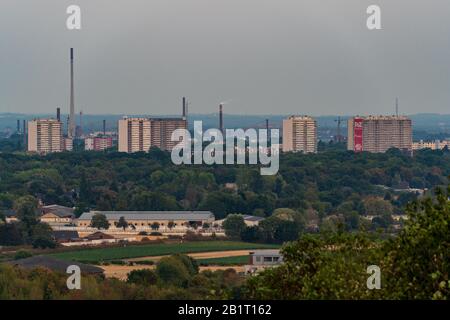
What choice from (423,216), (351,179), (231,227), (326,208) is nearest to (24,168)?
(351,179)

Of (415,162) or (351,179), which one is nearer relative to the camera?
(351,179)

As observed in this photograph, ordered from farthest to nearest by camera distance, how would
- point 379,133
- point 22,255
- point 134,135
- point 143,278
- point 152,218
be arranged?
point 379,133 → point 134,135 → point 152,218 → point 22,255 → point 143,278

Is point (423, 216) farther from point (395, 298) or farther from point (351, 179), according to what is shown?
point (351, 179)

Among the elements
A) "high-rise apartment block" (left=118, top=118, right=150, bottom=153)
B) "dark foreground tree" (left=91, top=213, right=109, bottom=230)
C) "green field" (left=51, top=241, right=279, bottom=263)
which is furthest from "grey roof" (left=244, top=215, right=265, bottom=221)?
"high-rise apartment block" (left=118, top=118, right=150, bottom=153)

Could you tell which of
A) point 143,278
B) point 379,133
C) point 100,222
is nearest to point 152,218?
point 100,222

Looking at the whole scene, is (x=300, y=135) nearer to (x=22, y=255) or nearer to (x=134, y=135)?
(x=134, y=135)

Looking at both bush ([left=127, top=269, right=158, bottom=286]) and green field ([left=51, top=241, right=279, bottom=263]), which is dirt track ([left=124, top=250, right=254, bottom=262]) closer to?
green field ([left=51, top=241, right=279, bottom=263])
